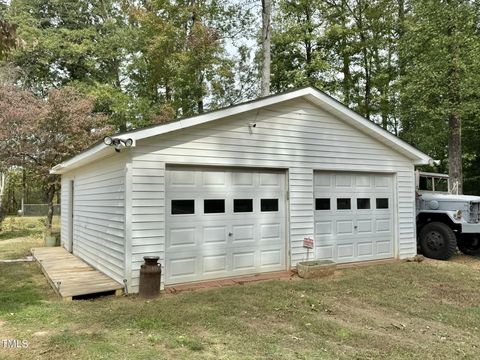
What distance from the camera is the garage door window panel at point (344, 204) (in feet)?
28.6

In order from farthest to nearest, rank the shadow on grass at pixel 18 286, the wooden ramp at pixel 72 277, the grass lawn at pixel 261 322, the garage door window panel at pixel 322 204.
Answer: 1. the garage door window panel at pixel 322 204
2. the wooden ramp at pixel 72 277
3. the shadow on grass at pixel 18 286
4. the grass lawn at pixel 261 322

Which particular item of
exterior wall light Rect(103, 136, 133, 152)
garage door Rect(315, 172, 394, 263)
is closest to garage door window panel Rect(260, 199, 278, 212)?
garage door Rect(315, 172, 394, 263)

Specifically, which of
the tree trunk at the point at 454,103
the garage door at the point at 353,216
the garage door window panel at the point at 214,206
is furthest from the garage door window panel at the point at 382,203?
the tree trunk at the point at 454,103

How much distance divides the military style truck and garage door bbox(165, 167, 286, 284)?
450 centimetres

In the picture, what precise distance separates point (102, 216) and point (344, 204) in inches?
211

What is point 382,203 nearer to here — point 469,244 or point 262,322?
point 469,244

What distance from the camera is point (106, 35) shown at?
22594 mm

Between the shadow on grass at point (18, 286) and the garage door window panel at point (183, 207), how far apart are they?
2.52 meters

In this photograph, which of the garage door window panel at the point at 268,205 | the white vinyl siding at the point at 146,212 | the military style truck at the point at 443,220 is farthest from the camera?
the military style truck at the point at 443,220

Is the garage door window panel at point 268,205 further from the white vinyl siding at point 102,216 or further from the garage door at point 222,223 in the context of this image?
the white vinyl siding at point 102,216

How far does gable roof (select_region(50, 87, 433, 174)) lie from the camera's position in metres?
6.37

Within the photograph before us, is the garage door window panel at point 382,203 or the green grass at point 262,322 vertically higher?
the garage door window panel at point 382,203

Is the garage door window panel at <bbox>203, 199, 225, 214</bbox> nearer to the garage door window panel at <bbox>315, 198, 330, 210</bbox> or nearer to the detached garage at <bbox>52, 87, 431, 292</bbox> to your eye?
the detached garage at <bbox>52, 87, 431, 292</bbox>

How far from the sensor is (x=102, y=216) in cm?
765
